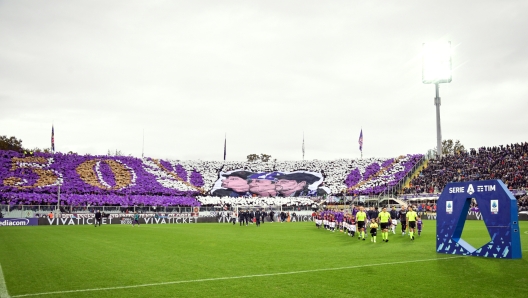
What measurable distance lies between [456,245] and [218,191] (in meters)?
66.0

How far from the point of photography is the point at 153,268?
1419 centimetres

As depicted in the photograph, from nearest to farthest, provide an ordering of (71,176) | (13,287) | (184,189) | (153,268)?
(13,287) < (153,268) < (71,176) < (184,189)

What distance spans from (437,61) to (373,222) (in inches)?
1831

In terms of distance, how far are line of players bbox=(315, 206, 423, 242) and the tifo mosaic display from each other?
123ft

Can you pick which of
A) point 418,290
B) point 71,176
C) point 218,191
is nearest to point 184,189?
point 218,191

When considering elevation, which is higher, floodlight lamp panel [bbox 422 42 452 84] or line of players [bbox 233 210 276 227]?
floodlight lamp panel [bbox 422 42 452 84]

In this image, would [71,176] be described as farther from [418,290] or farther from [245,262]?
[418,290]

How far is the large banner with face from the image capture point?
80688mm

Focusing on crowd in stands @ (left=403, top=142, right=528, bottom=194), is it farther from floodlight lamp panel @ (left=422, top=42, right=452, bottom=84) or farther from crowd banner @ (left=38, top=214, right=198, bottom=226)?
crowd banner @ (left=38, top=214, right=198, bottom=226)

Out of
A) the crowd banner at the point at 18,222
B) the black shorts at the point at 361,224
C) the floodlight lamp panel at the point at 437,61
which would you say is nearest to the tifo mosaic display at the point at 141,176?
the crowd banner at the point at 18,222

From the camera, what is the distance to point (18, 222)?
46719 mm

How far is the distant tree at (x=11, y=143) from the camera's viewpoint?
301 ft

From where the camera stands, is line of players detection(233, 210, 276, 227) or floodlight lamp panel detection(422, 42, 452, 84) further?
floodlight lamp panel detection(422, 42, 452, 84)

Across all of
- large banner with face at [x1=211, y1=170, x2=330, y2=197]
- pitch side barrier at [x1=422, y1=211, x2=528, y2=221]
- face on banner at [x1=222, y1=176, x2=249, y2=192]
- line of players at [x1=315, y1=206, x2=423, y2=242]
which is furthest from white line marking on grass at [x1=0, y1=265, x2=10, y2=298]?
face on banner at [x1=222, y1=176, x2=249, y2=192]
